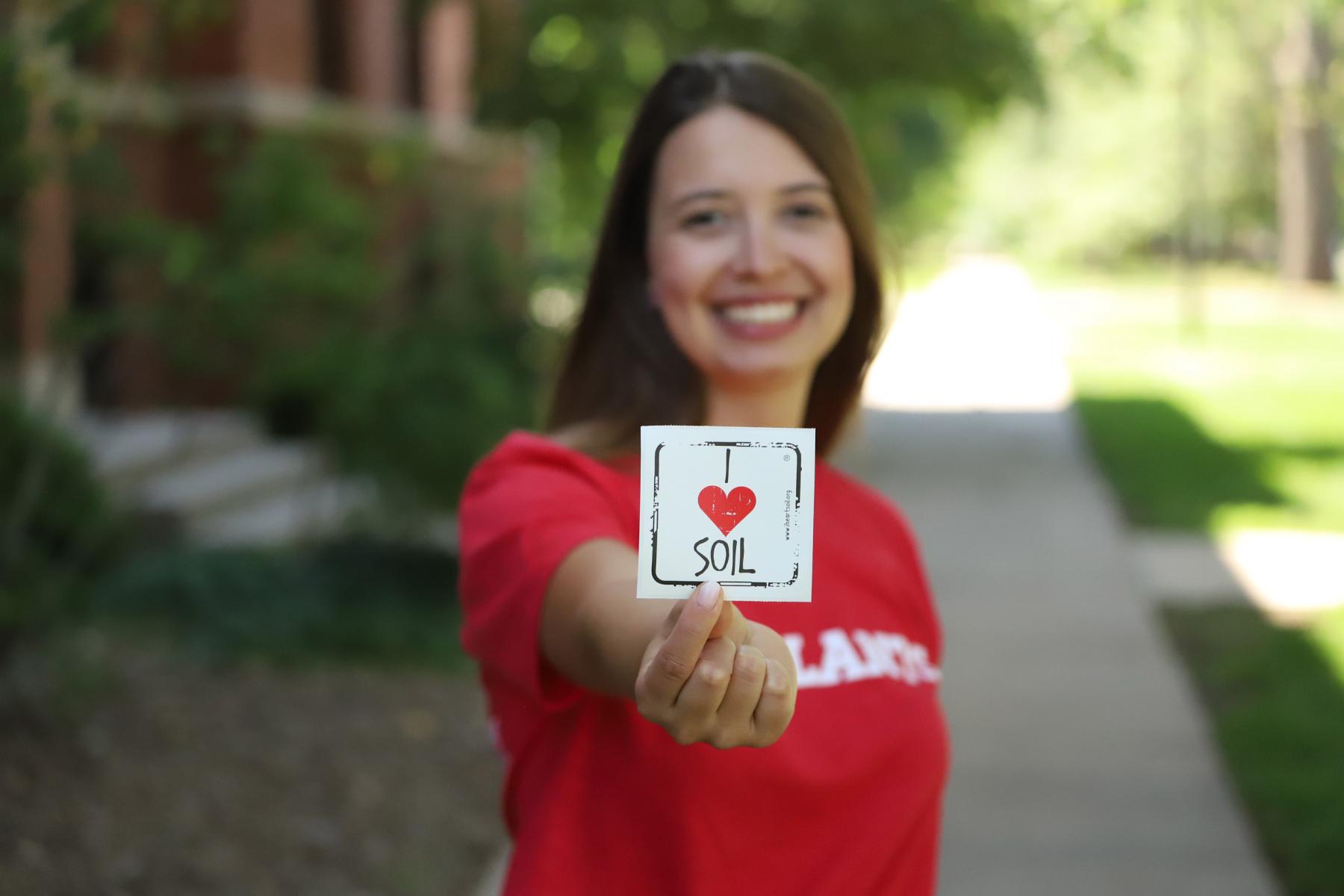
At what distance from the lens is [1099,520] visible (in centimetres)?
1090

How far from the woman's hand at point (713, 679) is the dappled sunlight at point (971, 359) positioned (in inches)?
311

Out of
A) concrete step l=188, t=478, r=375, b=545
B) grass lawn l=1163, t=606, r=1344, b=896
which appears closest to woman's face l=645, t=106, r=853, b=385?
grass lawn l=1163, t=606, r=1344, b=896

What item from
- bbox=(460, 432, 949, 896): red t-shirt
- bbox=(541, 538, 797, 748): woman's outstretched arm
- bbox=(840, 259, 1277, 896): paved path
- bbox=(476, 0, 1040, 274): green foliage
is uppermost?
bbox=(476, 0, 1040, 274): green foliage

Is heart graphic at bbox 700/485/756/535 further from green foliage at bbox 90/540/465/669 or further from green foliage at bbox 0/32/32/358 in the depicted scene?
green foliage at bbox 90/540/465/669

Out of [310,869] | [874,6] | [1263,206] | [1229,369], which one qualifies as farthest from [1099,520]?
[1263,206]

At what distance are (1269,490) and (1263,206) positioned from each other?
3546 centimetres

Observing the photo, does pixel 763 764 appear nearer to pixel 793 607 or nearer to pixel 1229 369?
pixel 793 607

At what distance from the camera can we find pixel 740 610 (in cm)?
163

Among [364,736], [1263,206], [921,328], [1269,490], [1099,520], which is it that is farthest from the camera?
[1263,206]

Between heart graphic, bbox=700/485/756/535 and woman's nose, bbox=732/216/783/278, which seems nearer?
heart graphic, bbox=700/485/756/535

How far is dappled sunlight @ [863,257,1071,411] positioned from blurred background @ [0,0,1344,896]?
185 cm

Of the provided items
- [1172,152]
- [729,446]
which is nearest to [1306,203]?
[1172,152]

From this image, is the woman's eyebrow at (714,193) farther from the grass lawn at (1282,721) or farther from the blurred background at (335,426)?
the grass lawn at (1282,721)

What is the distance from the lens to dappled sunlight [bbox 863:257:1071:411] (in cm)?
1802
